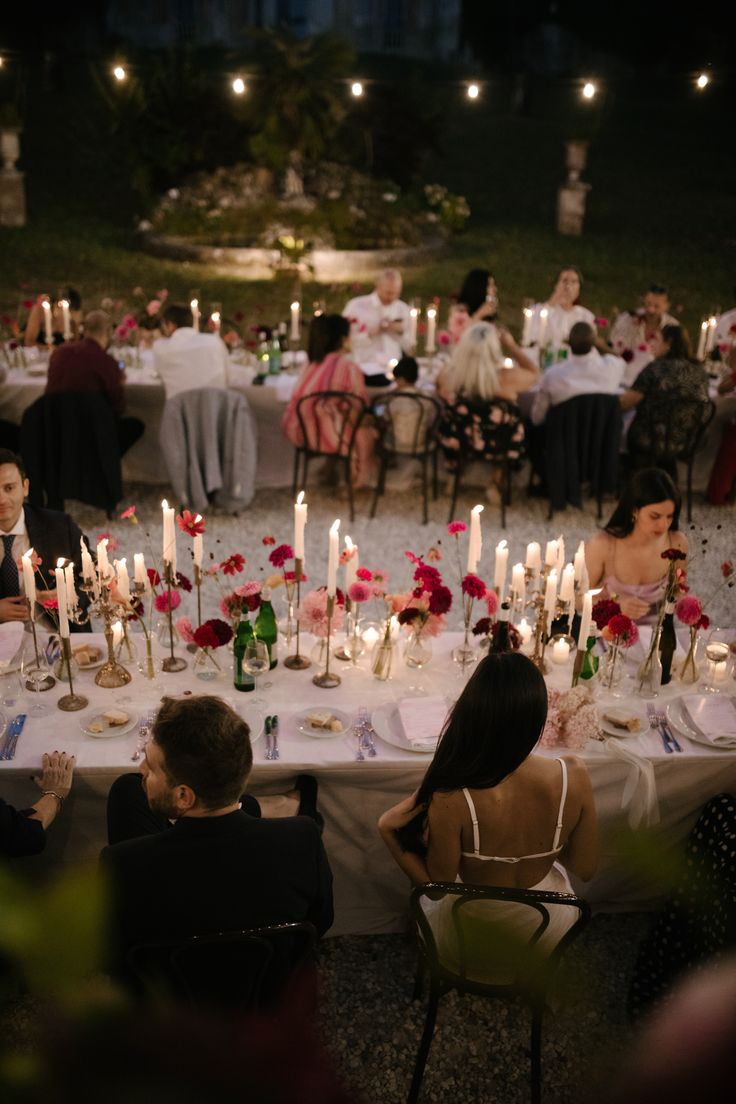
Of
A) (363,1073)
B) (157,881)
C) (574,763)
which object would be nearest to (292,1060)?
(157,881)

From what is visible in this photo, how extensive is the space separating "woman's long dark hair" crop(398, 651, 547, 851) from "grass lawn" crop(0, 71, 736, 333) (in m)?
5.27

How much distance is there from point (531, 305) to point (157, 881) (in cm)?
566

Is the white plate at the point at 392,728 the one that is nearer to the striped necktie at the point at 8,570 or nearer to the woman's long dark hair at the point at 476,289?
the striped necktie at the point at 8,570

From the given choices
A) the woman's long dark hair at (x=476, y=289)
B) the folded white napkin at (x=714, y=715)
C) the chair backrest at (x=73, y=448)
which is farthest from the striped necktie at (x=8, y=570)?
the woman's long dark hair at (x=476, y=289)

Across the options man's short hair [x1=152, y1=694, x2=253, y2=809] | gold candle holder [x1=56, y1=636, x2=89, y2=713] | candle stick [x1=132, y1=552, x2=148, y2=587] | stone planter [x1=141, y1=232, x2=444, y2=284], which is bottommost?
gold candle holder [x1=56, y1=636, x2=89, y2=713]

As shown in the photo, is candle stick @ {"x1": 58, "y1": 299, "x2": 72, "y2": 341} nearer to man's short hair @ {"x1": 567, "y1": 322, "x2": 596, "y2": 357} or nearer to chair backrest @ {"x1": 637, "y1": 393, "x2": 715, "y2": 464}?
man's short hair @ {"x1": 567, "y1": 322, "x2": 596, "y2": 357}

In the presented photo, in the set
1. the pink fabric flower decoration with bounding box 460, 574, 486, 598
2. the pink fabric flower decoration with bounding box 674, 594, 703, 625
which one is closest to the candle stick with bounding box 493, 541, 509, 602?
the pink fabric flower decoration with bounding box 460, 574, 486, 598

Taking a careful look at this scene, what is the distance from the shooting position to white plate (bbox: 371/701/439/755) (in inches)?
117

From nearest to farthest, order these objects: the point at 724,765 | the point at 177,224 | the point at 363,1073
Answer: the point at 363,1073
the point at 724,765
the point at 177,224

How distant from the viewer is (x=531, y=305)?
6973 mm

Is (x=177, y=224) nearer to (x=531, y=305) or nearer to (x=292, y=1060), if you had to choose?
(x=531, y=305)

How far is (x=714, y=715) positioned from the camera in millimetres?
3150

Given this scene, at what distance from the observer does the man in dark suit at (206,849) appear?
2115mm

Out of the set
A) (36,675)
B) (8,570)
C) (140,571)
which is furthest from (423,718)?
(8,570)
